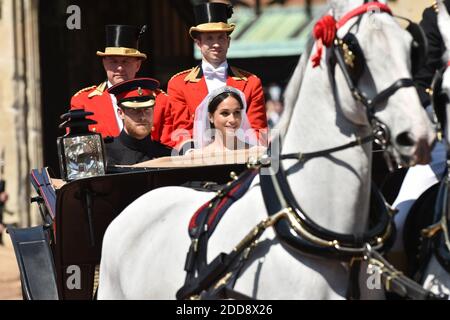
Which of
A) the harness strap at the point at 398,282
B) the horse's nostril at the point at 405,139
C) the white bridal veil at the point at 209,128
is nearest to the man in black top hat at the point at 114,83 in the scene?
the white bridal veil at the point at 209,128

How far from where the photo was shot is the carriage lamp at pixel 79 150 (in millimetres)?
5383

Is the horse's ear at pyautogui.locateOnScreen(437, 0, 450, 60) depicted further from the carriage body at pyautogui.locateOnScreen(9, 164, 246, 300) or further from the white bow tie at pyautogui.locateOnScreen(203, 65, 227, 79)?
the white bow tie at pyautogui.locateOnScreen(203, 65, 227, 79)

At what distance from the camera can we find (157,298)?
475 centimetres

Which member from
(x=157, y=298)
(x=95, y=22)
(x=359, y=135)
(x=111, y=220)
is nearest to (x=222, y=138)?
(x=111, y=220)

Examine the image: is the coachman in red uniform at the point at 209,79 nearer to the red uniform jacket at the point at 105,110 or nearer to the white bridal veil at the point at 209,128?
the red uniform jacket at the point at 105,110

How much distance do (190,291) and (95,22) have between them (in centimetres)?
857

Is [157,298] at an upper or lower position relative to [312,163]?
lower

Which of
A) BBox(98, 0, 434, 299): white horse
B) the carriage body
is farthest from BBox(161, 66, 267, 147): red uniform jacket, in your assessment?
BBox(98, 0, 434, 299): white horse

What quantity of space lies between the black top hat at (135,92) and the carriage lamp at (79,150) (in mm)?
525

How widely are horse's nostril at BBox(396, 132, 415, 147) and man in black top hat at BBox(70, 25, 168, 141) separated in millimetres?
2691

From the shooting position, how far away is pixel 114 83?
674 cm

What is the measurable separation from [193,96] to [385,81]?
98.7 inches

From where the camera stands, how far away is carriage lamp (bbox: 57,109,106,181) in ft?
17.7
